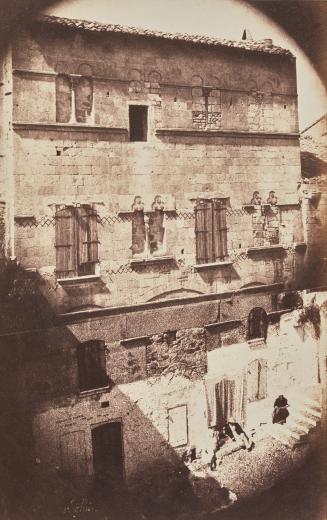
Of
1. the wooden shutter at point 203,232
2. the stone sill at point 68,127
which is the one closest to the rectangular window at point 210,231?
the wooden shutter at point 203,232

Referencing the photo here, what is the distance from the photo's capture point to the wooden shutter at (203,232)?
8.38m

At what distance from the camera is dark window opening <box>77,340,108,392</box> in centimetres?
785

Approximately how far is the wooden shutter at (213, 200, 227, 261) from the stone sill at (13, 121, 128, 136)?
2189 mm

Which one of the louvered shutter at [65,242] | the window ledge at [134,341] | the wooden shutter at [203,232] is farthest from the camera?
the wooden shutter at [203,232]

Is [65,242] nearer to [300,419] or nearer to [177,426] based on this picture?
[177,426]

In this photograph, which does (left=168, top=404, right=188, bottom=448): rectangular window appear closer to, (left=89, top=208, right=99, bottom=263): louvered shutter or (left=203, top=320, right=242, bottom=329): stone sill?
(left=203, top=320, right=242, bottom=329): stone sill

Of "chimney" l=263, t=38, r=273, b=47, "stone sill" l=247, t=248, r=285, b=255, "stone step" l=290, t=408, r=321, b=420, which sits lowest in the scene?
"stone step" l=290, t=408, r=321, b=420

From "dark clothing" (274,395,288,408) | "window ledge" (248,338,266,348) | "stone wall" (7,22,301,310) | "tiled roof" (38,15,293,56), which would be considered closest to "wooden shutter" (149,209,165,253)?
"stone wall" (7,22,301,310)

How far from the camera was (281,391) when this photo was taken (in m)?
8.93

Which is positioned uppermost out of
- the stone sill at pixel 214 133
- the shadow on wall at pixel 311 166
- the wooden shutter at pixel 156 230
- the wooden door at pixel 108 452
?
the stone sill at pixel 214 133

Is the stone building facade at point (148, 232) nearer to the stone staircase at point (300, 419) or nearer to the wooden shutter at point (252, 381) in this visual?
the wooden shutter at point (252, 381)

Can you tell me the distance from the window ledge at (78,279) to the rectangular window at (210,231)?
197cm

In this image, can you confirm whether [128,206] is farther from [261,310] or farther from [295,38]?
[295,38]

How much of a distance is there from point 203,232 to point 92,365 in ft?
10.4
